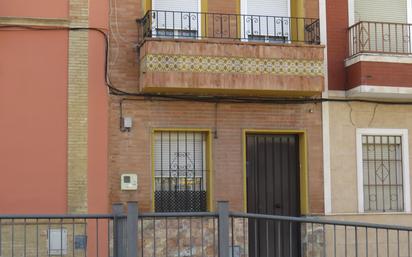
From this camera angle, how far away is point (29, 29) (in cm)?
Result: 1194

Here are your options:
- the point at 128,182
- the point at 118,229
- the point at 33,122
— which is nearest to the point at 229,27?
the point at 128,182

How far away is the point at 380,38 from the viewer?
44.3ft

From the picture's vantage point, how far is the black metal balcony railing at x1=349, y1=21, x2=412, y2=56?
13.2 m

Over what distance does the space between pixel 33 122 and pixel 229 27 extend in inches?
150

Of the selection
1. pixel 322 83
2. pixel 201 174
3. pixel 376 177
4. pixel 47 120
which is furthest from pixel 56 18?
pixel 376 177

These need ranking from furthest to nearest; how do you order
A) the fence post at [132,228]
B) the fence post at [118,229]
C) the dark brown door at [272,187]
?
1. the dark brown door at [272,187]
2. the fence post at [118,229]
3. the fence post at [132,228]

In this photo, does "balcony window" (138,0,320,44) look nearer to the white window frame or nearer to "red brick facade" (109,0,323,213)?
"red brick facade" (109,0,323,213)

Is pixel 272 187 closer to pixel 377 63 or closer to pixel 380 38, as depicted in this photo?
pixel 377 63

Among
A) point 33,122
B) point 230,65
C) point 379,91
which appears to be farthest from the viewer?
point 379,91

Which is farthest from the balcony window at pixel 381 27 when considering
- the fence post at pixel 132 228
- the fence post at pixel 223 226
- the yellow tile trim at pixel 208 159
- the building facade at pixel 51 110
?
the fence post at pixel 132 228

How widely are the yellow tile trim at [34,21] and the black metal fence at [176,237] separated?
3.25m

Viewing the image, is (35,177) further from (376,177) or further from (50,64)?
(376,177)

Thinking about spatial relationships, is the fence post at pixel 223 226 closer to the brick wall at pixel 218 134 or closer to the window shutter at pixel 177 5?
the brick wall at pixel 218 134

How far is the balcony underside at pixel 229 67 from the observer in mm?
11852
